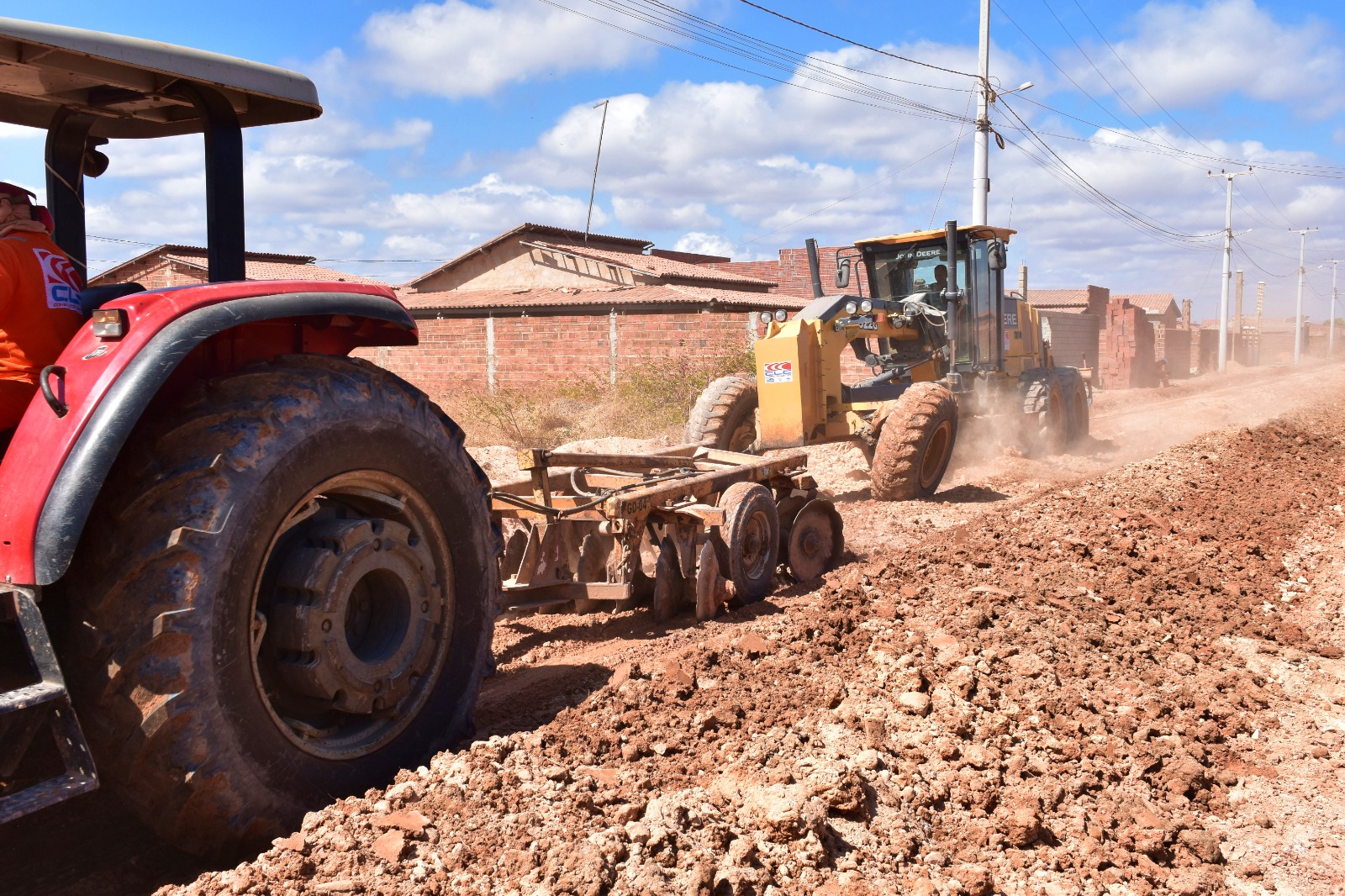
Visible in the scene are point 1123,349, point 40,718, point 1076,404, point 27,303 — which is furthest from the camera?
point 1123,349

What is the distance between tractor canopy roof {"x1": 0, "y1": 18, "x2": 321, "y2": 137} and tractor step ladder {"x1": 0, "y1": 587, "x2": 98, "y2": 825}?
56.5 inches

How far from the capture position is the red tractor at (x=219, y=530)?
2.59 metres

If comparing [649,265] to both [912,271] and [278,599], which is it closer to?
[912,271]

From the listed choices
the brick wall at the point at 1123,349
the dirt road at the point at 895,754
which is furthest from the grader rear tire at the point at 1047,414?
the brick wall at the point at 1123,349

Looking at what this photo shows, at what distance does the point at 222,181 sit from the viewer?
3.44 meters

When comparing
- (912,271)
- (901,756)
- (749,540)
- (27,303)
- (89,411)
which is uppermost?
(912,271)

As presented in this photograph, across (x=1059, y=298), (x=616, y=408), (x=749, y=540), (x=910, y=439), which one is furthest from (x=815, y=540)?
(x=1059, y=298)

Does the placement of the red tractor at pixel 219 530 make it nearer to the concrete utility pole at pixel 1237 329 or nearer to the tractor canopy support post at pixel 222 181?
the tractor canopy support post at pixel 222 181

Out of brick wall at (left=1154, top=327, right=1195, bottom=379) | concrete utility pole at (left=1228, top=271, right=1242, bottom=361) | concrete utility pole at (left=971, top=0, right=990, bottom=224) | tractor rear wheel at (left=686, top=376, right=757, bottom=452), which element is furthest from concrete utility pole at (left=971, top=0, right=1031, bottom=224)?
concrete utility pole at (left=1228, top=271, right=1242, bottom=361)

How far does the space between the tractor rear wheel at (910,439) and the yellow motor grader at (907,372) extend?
1 centimetres

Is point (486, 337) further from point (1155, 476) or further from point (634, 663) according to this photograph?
point (634, 663)

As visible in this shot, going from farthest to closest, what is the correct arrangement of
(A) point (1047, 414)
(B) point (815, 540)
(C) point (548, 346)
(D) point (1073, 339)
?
(D) point (1073, 339), (C) point (548, 346), (A) point (1047, 414), (B) point (815, 540)

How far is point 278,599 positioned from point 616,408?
52.5 ft

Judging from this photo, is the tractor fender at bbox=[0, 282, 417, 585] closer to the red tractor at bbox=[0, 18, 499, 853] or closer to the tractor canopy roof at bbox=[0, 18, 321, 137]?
the red tractor at bbox=[0, 18, 499, 853]
